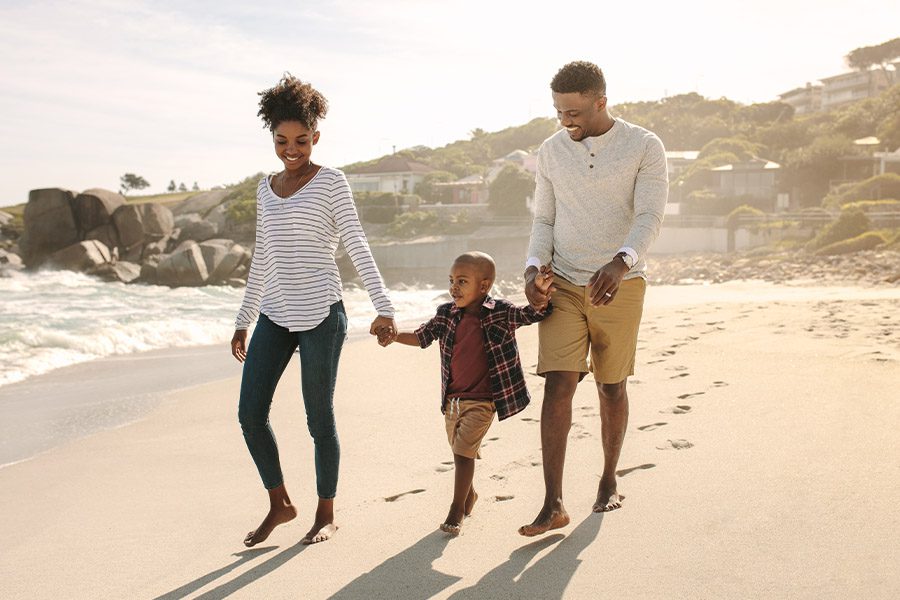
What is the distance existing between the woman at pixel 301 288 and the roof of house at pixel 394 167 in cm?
6160

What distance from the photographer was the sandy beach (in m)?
2.89

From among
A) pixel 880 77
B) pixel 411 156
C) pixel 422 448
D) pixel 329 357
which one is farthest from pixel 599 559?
pixel 880 77

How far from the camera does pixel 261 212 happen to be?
3.50 meters

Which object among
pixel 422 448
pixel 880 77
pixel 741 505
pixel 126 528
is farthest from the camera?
pixel 880 77

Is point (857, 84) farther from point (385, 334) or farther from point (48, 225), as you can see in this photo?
point (385, 334)

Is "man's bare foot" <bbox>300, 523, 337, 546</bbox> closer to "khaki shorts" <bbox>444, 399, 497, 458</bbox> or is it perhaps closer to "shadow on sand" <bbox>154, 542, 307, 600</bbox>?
"shadow on sand" <bbox>154, 542, 307, 600</bbox>

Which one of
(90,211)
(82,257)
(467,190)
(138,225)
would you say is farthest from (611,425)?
(467,190)

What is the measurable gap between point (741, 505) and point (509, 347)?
1.11 metres

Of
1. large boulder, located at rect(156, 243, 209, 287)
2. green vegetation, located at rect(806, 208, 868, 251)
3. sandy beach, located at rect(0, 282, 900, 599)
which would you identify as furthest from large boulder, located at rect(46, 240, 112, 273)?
sandy beach, located at rect(0, 282, 900, 599)

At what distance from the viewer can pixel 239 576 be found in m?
3.07

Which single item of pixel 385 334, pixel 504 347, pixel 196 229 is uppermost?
pixel 385 334

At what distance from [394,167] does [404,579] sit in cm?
6316

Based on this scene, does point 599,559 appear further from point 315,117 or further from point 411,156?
point 411,156

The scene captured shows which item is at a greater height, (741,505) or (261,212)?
(261,212)
